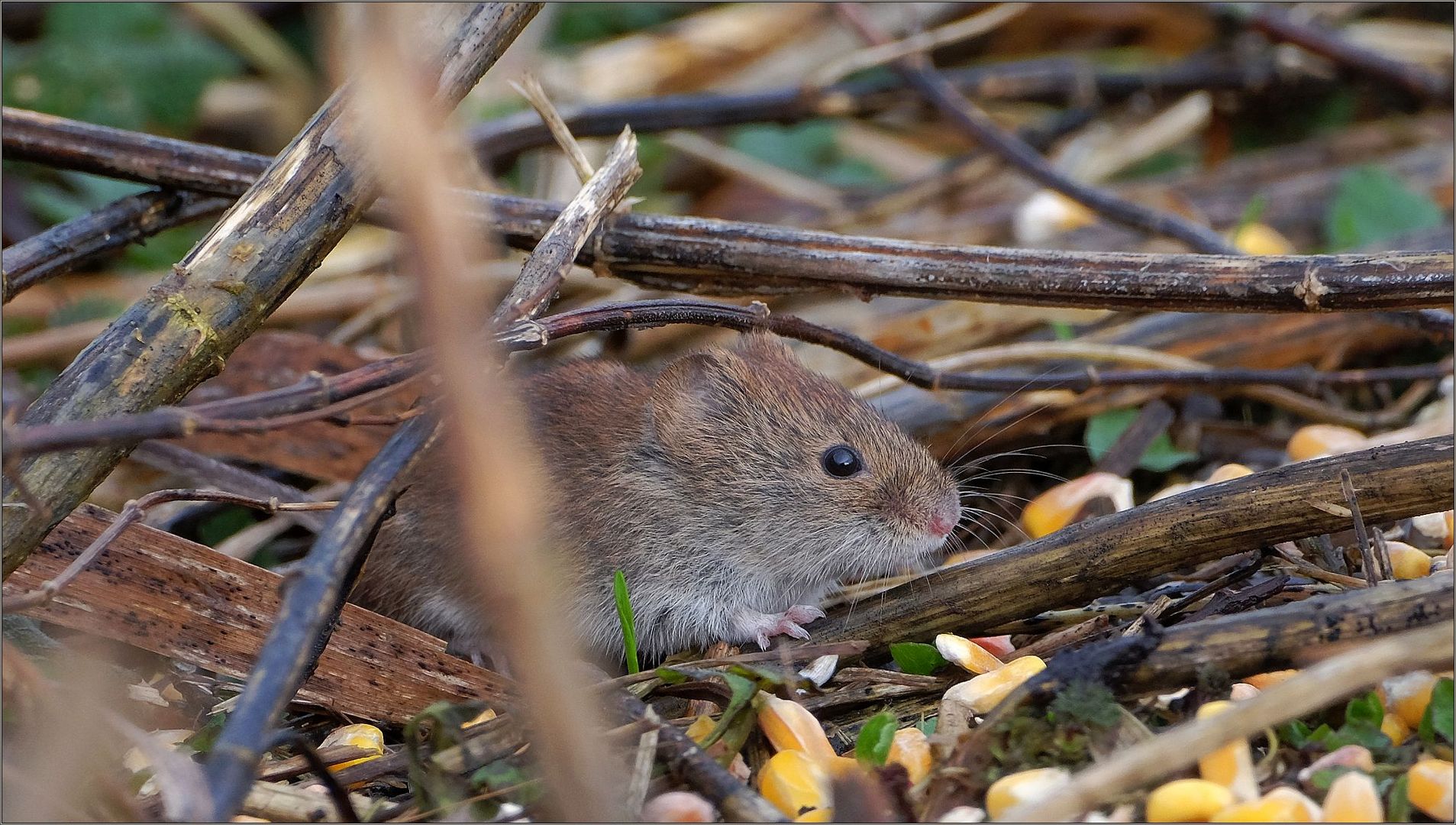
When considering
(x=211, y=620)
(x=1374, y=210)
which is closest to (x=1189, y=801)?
(x=211, y=620)

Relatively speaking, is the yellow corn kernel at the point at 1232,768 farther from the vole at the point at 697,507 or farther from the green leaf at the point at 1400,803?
the vole at the point at 697,507

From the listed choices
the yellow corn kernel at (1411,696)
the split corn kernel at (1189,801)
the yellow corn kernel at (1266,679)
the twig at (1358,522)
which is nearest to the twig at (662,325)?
the twig at (1358,522)

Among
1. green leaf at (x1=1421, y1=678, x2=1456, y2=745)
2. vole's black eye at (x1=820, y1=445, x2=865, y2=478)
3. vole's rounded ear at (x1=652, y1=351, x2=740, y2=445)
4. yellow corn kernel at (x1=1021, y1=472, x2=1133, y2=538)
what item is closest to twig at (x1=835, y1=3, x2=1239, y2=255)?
yellow corn kernel at (x1=1021, y1=472, x2=1133, y2=538)

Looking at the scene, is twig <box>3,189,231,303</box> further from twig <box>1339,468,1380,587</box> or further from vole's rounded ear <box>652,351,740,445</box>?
twig <box>1339,468,1380,587</box>

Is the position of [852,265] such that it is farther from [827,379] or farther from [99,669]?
[99,669]

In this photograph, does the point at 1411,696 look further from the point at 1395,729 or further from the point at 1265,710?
the point at 1265,710

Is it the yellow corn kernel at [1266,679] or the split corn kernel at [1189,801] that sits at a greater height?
the yellow corn kernel at [1266,679]
